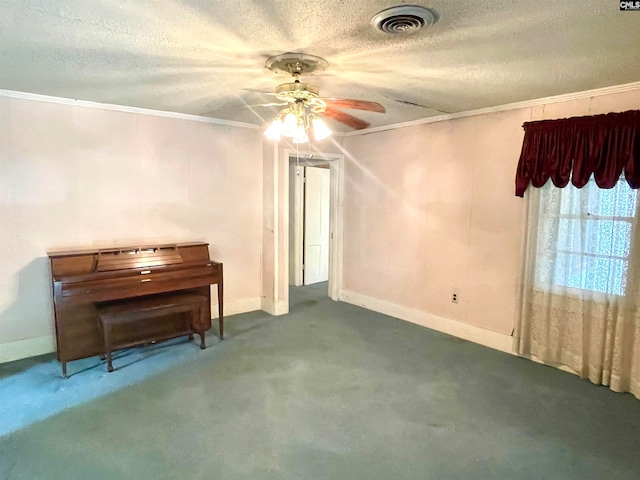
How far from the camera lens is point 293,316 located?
15.5ft

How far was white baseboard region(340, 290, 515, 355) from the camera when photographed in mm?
3805

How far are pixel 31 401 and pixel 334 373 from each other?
2.20 meters

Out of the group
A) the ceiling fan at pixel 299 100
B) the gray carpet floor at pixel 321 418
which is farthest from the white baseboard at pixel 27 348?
the ceiling fan at pixel 299 100

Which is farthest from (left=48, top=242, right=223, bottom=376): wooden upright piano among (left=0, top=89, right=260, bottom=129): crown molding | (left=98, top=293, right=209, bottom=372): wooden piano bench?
(left=0, top=89, right=260, bottom=129): crown molding

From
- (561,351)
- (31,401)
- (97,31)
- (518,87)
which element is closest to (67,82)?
(97,31)

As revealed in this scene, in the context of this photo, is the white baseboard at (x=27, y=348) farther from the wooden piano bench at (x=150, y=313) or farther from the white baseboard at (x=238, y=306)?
the white baseboard at (x=238, y=306)

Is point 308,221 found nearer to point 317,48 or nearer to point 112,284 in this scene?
point 112,284

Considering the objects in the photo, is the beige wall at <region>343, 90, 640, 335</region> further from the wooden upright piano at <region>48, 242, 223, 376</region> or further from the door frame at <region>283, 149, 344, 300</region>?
the wooden upright piano at <region>48, 242, 223, 376</region>

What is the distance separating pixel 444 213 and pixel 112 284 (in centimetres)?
328

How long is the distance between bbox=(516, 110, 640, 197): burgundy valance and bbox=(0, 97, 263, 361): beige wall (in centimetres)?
293

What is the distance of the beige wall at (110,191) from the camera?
11.1 ft

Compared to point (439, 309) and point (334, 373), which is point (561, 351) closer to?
point (439, 309)

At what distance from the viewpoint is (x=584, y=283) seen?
3170 millimetres

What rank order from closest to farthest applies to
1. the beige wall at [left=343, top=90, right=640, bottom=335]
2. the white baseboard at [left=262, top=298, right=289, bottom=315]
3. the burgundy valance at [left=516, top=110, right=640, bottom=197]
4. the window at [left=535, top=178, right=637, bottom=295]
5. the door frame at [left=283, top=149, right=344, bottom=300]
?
1. the burgundy valance at [left=516, top=110, right=640, bottom=197]
2. the window at [left=535, top=178, right=637, bottom=295]
3. the beige wall at [left=343, top=90, right=640, bottom=335]
4. the white baseboard at [left=262, top=298, right=289, bottom=315]
5. the door frame at [left=283, top=149, right=344, bottom=300]
